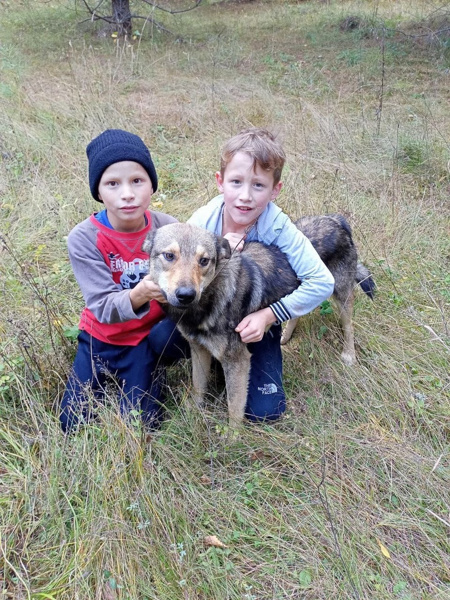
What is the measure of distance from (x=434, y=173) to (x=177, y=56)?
6603 mm

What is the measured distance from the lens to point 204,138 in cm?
648

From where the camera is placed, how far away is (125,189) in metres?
2.65

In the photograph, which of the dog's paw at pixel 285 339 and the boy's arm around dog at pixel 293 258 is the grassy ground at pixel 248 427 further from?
the boy's arm around dog at pixel 293 258

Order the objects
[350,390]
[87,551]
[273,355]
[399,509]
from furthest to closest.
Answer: [273,355]
[350,390]
[399,509]
[87,551]

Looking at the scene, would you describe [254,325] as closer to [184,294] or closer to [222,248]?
[222,248]

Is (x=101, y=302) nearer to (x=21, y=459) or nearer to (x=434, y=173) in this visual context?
(x=21, y=459)

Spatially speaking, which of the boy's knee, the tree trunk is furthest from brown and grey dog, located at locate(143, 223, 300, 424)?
the tree trunk

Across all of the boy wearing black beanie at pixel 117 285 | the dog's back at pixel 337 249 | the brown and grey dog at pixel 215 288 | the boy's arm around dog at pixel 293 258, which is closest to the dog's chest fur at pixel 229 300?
the brown and grey dog at pixel 215 288

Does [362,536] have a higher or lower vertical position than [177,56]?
lower

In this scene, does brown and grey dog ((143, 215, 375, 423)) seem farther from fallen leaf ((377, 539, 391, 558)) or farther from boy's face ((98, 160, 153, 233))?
fallen leaf ((377, 539, 391, 558))

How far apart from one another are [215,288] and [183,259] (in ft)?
1.44

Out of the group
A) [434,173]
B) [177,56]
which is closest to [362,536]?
[434,173]

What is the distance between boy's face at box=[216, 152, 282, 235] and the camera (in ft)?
9.06

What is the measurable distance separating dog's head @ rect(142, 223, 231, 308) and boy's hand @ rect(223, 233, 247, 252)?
0.73 ft
